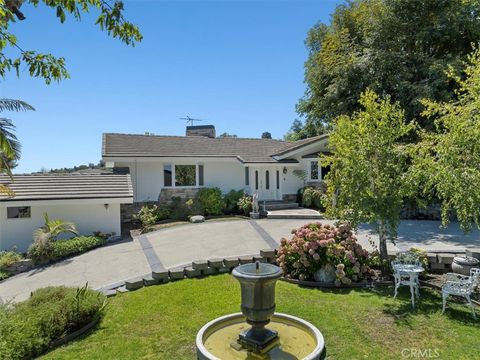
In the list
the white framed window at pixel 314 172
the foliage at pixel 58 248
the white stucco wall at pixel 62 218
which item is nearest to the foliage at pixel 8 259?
the foliage at pixel 58 248

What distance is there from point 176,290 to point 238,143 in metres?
20.0

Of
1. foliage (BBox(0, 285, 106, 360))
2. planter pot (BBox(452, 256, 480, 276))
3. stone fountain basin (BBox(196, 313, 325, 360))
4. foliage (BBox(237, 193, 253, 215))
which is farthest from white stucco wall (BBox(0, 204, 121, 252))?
planter pot (BBox(452, 256, 480, 276))

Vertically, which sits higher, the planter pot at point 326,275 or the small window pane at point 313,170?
the small window pane at point 313,170

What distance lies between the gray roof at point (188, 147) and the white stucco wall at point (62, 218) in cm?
494

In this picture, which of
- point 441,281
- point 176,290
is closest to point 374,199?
point 441,281

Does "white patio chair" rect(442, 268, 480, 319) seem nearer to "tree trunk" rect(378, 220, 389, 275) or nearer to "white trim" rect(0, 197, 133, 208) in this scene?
"tree trunk" rect(378, 220, 389, 275)

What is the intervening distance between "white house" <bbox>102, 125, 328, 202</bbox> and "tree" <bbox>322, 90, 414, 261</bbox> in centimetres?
1377

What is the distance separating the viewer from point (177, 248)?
47.1ft

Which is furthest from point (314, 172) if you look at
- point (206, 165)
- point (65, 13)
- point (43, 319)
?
point (65, 13)

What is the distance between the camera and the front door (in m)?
25.2

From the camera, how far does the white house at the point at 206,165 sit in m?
22.4

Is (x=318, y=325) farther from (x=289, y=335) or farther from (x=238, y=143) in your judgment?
(x=238, y=143)

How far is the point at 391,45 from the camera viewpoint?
20.0 meters

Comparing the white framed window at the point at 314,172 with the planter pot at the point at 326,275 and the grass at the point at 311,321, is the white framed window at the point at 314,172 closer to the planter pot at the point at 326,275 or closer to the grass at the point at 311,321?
the planter pot at the point at 326,275
